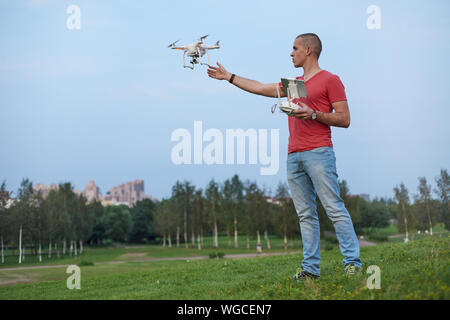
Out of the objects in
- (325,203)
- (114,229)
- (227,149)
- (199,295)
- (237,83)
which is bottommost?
(114,229)

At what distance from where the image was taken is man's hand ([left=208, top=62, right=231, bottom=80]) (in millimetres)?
6367

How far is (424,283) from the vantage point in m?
4.02

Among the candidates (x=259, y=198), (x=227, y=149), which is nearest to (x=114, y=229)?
(x=259, y=198)

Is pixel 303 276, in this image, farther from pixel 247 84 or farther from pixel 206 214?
pixel 206 214

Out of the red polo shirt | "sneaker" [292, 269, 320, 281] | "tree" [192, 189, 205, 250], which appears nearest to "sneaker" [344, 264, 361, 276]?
"sneaker" [292, 269, 320, 281]

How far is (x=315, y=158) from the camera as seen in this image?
5289 mm

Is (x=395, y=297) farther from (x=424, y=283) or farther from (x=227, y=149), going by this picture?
(x=227, y=149)

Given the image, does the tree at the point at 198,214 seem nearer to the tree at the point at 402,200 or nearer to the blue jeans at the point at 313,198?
the tree at the point at 402,200

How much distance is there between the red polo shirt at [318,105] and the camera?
212 inches

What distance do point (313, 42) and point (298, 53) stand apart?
0.26 metres

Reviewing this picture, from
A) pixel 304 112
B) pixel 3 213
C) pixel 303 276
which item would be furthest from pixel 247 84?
pixel 3 213

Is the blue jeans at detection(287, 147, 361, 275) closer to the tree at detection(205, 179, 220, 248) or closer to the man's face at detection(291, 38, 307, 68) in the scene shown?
the man's face at detection(291, 38, 307, 68)

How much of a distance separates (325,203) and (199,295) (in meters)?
2.16

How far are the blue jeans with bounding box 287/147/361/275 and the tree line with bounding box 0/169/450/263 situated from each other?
39.2m
